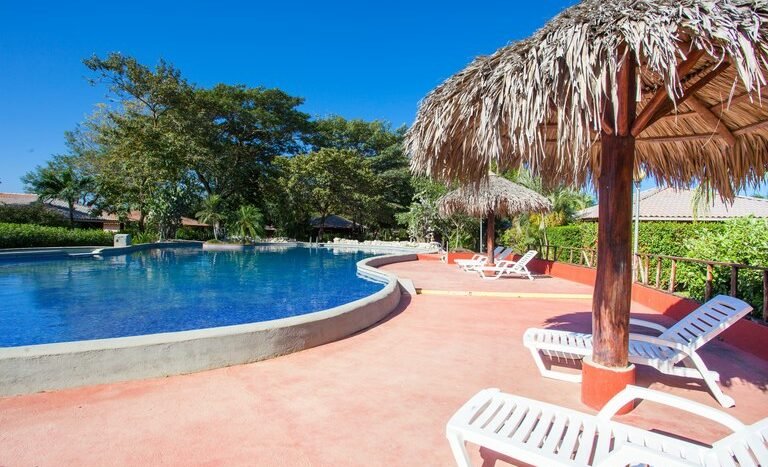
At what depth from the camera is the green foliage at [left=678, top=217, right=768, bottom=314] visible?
620 cm

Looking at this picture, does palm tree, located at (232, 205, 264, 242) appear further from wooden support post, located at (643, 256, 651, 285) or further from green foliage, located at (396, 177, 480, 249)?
wooden support post, located at (643, 256, 651, 285)

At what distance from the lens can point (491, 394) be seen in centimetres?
274

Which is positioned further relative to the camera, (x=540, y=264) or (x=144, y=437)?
(x=540, y=264)

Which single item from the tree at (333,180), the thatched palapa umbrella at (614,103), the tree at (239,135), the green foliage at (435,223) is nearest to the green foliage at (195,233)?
the tree at (239,135)

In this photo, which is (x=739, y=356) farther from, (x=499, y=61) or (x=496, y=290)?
(x=496, y=290)

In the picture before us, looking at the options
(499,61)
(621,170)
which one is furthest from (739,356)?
(499,61)

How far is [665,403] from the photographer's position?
94.6 inches

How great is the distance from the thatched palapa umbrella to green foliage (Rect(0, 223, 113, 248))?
2455cm

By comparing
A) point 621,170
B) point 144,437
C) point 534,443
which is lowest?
point 144,437

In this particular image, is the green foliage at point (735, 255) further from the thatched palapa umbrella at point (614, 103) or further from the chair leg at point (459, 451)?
the chair leg at point (459, 451)

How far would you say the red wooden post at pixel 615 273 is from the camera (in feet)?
11.2

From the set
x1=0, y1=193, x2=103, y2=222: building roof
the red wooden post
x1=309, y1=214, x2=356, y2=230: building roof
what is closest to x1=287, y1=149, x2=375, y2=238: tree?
x1=309, y1=214, x2=356, y2=230: building roof

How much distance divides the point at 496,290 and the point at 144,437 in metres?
8.42

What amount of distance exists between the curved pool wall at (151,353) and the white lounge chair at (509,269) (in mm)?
7936
